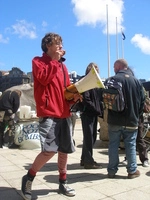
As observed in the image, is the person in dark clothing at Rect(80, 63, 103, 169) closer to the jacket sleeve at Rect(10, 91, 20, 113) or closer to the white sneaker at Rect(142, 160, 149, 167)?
the white sneaker at Rect(142, 160, 149, 167)

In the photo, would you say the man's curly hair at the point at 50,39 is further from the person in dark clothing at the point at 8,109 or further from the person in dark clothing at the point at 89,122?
the person in dark clothing at the point at 8,109

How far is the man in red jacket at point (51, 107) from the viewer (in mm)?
2803

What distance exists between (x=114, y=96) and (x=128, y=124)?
1.52 ft

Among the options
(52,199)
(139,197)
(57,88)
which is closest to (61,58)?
(57,88)

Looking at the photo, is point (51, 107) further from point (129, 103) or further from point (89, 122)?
point (89, 122)

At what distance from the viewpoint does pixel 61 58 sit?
10.3 feet

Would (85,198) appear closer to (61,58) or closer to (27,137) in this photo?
(61,58)

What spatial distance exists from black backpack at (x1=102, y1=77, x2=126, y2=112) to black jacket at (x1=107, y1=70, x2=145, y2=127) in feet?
0.26

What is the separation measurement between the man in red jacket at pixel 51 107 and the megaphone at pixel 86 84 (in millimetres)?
58

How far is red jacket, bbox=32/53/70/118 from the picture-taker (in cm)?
279

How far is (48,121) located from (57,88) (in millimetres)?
394

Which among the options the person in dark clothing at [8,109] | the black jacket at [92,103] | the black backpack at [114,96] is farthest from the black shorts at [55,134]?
the person in dark clothing at [8,109]

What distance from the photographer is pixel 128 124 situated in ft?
12.3

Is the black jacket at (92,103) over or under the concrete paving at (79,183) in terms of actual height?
over
